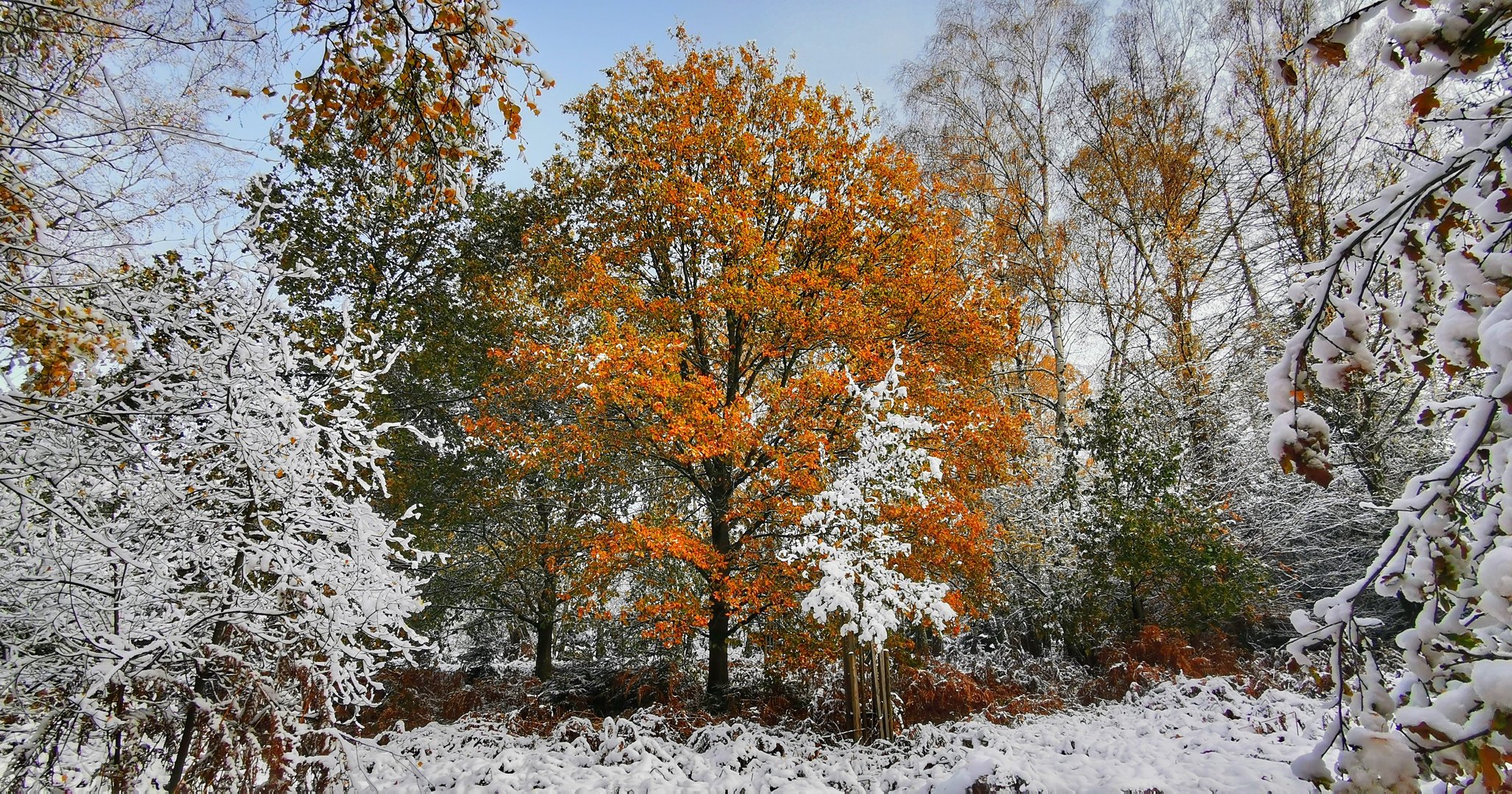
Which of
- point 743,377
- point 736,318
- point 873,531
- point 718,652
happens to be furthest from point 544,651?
point 873,531

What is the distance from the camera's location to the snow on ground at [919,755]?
13.2 feet

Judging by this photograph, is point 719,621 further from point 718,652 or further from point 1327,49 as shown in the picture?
point 1327,49

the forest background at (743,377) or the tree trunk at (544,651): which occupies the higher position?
the forest background at (743,377)

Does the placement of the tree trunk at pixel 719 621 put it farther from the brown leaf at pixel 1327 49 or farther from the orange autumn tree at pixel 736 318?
the brown leaf at pixel 1327 49

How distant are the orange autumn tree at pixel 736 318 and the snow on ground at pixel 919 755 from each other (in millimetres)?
1367

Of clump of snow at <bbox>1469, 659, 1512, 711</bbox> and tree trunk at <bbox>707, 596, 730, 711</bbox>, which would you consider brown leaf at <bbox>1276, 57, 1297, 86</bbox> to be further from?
tree trunk at <bbox>707, 596, 730, 711</bbox>

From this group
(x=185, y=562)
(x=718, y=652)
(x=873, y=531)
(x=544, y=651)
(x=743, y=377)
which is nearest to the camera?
(x=185, y=562)

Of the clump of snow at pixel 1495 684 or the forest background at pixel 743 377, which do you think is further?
the forest background at pixel 743 377

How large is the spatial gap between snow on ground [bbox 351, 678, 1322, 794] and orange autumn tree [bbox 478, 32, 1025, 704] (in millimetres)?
1367

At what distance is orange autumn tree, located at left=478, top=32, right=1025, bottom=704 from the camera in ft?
23.2

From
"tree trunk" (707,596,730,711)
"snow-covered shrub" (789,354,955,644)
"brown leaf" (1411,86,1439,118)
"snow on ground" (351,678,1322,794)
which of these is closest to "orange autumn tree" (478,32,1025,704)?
"tree trunk" (707,596,730,711)

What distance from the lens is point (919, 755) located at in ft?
17.6

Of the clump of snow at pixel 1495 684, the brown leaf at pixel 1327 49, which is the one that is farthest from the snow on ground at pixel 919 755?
the brown leaf at pixel 1327 49

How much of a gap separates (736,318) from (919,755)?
5.70m
